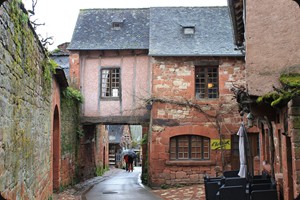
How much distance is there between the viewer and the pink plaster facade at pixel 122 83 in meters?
16.8

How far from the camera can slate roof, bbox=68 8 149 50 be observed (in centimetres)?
1695

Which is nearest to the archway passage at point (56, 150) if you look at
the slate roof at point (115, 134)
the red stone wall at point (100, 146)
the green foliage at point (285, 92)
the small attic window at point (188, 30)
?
the green foliage at point (285, 92)

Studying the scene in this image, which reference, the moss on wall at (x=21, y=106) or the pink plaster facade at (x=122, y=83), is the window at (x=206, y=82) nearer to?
the pink plaster facade at (x=122, y=83)

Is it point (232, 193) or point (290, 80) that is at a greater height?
point (290, 80)

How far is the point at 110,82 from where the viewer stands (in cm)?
1697

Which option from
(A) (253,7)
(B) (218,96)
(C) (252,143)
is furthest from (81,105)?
(A) (253,7)

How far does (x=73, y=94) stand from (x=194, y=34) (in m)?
5.70

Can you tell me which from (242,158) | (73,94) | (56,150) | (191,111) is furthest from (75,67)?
(242,158)

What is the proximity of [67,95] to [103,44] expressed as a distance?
3706 millimetres

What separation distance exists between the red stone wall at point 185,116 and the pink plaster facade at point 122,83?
1.02m

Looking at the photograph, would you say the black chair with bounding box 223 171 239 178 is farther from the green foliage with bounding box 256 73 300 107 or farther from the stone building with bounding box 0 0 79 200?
the stone building with bounding box 0 0 79 200

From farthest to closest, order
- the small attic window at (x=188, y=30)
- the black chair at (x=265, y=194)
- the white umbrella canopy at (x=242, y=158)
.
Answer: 1. the small attic window at (x=188, y=30)
2. the white umbrella canopy at (x=242, y=158)
3. the black chair at (x=265, y=194)

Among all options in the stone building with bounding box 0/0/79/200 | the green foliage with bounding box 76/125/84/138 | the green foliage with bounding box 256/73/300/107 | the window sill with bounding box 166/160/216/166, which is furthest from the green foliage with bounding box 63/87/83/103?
the green foliage with bounding box 256/73/300/107

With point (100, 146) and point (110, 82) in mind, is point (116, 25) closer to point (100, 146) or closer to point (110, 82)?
point (110, 82)
